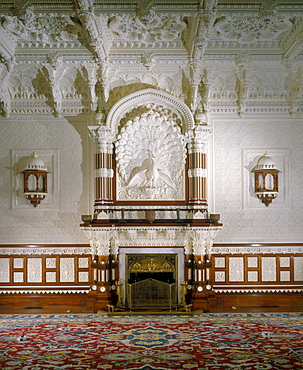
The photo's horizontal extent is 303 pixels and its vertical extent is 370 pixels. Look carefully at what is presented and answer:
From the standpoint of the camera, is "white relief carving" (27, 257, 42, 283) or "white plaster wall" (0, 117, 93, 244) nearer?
"white relief carving" (27, 257, 42, 283)

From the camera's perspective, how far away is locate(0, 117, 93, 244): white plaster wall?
9711 millimetres

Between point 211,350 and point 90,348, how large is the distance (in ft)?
5.85

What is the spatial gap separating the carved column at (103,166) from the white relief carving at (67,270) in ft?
4.48

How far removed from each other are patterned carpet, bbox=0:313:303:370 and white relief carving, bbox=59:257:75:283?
111 cm

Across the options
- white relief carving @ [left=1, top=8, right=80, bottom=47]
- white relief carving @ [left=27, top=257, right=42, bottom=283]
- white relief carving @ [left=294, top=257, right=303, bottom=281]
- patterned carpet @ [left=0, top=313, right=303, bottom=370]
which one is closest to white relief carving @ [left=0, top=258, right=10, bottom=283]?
white relief carving @ [left=27, top=257, right=42, bottom=283]

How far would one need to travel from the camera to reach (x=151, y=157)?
967 cm

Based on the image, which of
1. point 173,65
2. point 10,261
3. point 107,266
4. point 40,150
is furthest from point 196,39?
point 10,261

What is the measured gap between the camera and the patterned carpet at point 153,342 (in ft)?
18.6

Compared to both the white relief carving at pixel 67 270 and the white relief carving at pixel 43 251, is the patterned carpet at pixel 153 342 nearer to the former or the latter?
the white relief carving at pixel 67 270

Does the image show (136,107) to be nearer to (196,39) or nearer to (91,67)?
(91,67)

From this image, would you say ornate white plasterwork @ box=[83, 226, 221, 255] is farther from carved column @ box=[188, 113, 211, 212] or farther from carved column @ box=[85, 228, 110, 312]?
carved column @ box=[188, 113, 211, 212]

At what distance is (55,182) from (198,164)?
330cm

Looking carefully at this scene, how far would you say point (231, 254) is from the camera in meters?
9.69

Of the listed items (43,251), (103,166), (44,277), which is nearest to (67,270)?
(44,277)
